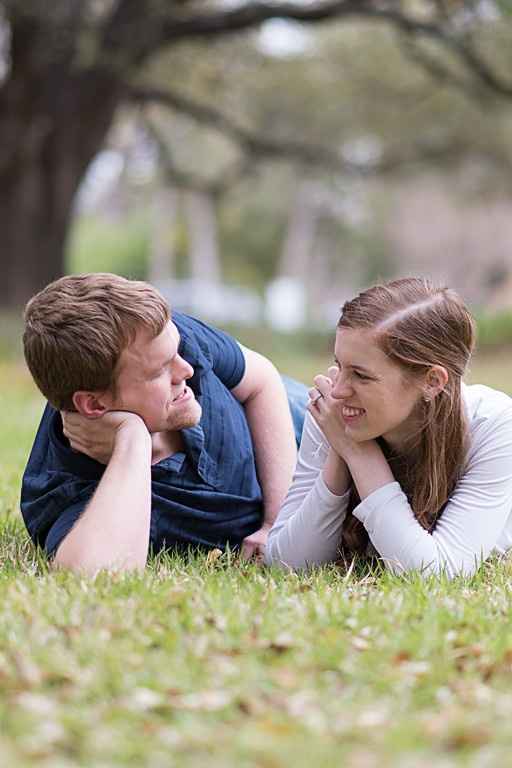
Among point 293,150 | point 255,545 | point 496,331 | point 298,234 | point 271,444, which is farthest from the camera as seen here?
point 298,234

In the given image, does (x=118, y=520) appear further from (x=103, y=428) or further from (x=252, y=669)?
(x=252, y=669)

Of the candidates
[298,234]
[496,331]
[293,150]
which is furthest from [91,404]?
[298,234]

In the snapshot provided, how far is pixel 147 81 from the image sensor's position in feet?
63.1

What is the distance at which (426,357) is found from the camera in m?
3.84

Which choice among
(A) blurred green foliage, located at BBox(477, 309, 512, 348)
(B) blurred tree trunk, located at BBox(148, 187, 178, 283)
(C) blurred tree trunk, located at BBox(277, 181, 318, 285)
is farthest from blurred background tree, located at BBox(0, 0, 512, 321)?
(B) blurred tree trunk, located at BBox(148, 187, 178, 283)

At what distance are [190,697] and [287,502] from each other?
1.66 m

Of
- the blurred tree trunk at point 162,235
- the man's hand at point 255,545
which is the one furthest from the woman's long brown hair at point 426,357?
the blurred tree trunk at point 162,235

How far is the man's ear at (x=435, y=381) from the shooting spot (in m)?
3.84

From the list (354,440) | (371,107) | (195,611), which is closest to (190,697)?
(195,611)

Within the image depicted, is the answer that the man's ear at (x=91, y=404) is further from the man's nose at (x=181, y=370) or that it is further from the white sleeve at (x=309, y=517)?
the white sleeve at (x=309, y=517)

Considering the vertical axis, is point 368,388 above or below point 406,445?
above

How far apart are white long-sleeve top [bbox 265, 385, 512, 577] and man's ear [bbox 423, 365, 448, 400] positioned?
0.83 feet

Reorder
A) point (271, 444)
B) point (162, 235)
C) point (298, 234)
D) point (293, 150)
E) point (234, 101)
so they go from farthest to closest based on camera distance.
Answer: point (298, 234) < point (162, 235) < point (234, 101) < point (293, 150) < point (271, 444)

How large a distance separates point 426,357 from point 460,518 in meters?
0.57
